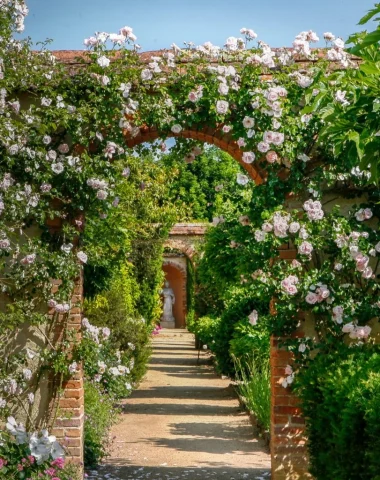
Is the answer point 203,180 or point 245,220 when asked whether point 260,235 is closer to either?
point 245,220

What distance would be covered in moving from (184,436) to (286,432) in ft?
10.1

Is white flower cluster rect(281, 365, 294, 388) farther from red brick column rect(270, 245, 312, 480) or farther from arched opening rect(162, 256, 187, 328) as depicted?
arched opening rect(162, 256, 187, 328)

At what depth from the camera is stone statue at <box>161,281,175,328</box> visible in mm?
34719

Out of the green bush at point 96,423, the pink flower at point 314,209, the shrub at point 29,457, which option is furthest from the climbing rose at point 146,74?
the green bush at point 96,423

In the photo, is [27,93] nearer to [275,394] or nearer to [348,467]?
[275,394]

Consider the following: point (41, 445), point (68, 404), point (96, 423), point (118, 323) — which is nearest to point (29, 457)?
point (41, 445)

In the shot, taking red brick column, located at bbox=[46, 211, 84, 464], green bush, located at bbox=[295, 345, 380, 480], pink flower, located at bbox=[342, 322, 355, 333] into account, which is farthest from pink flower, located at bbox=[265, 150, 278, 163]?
red brick column, located at bbox=[46, 211, 84, 464]

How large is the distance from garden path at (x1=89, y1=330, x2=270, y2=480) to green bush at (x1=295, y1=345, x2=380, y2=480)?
196cm

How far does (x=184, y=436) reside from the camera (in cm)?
1056

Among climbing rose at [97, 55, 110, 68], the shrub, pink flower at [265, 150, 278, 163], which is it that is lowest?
the shrub

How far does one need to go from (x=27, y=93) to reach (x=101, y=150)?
84 cm

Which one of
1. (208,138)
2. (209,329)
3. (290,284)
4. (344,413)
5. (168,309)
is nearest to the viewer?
(344,413)

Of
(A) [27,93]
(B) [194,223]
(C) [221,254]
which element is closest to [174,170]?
(C) [221,254]

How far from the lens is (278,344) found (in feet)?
25.3
